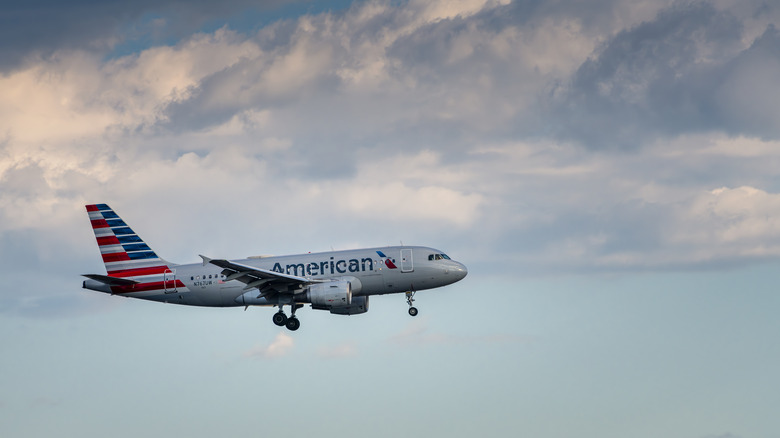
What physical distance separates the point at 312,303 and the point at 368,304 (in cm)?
786

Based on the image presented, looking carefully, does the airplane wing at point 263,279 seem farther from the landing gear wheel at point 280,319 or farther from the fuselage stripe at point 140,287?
the fuselage stripe at point 140,287

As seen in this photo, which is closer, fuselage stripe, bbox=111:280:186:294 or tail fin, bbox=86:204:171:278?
fuselage stripe, bbox=111:280:186:294

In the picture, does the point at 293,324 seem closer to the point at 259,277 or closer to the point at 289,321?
the point at 289,321

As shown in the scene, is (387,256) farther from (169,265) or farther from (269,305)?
(169,265)

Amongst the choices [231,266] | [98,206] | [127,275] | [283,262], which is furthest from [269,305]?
[98,206]

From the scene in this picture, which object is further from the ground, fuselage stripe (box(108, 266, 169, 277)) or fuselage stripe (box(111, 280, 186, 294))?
fuselage stripe (box(108, 266, 169, 277))

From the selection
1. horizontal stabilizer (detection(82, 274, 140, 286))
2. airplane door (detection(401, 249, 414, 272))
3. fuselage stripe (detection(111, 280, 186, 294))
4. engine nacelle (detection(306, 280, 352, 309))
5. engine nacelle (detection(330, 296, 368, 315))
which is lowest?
engine nacelle (detection(330, 296, 368, 315))

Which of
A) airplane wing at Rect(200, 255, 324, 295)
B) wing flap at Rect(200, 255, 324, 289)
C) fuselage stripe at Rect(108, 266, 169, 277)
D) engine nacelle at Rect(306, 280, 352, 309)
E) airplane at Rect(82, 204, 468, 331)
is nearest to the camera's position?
wing flap at Rect(200, 255, 324, 289)

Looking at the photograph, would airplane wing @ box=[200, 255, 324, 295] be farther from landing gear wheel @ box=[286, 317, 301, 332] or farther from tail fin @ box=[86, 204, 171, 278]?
tail fin @ box=[86, 204, 171, 278]

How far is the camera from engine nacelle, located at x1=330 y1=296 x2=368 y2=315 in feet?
241

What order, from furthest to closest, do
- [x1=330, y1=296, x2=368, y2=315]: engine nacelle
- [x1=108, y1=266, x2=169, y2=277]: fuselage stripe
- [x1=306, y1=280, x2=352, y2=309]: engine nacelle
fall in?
1. [x1=108, y1=266, x2=169, y2=277]: fuselage stripe
2. [x1=330, y1=296, x2=368, y2=315]: engine nacelle
3. [x1=306, y1=280, x2=352, y2=309]: engine nacelle

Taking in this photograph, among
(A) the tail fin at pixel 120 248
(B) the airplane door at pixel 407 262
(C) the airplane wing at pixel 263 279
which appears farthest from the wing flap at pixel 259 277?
(A) the tail fin at pixel 120 248

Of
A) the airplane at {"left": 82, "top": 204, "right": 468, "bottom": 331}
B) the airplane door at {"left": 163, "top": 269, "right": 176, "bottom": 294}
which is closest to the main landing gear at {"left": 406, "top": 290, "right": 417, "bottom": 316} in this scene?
the airplane at {"left": 82, "top": 204, "right": 468, "bottom": 331}

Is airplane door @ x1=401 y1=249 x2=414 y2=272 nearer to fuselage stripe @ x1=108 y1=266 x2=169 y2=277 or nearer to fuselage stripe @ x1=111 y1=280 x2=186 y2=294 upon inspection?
fuselage stripe @ x1=111 y1=280 x2=186 y2=294
